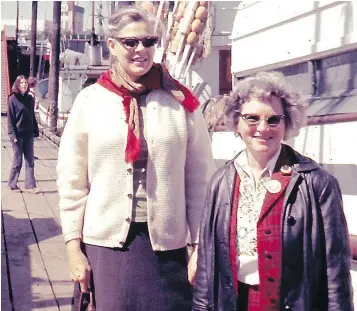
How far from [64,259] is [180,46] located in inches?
88.6

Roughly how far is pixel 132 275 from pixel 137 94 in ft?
2.13

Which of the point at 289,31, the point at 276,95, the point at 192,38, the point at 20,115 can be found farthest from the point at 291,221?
the point at 20,115

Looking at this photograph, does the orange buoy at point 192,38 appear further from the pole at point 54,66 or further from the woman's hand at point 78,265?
the pole at point 54,66

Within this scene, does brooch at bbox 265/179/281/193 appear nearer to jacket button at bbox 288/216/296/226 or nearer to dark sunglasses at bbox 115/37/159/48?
jacket button at bbox 288/216/296/226

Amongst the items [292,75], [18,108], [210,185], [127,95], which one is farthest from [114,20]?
[18,108]

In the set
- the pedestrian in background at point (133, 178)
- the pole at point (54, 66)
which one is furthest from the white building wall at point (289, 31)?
the pole at point (54, 66)

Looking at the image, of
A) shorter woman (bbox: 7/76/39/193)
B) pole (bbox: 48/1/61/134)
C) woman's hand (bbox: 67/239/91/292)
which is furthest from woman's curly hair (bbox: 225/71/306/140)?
pole (bbox: 48/1/61/134)

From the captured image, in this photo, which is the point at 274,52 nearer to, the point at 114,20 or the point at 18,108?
the point at 114,20

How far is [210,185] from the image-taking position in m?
2.29

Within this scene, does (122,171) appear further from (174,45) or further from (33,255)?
(174,45)

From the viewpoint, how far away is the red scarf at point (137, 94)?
8.13ft

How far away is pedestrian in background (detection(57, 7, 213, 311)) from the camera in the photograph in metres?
2.52

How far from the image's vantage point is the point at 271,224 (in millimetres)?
2092

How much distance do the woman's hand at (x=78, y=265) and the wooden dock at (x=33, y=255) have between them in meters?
1.70
